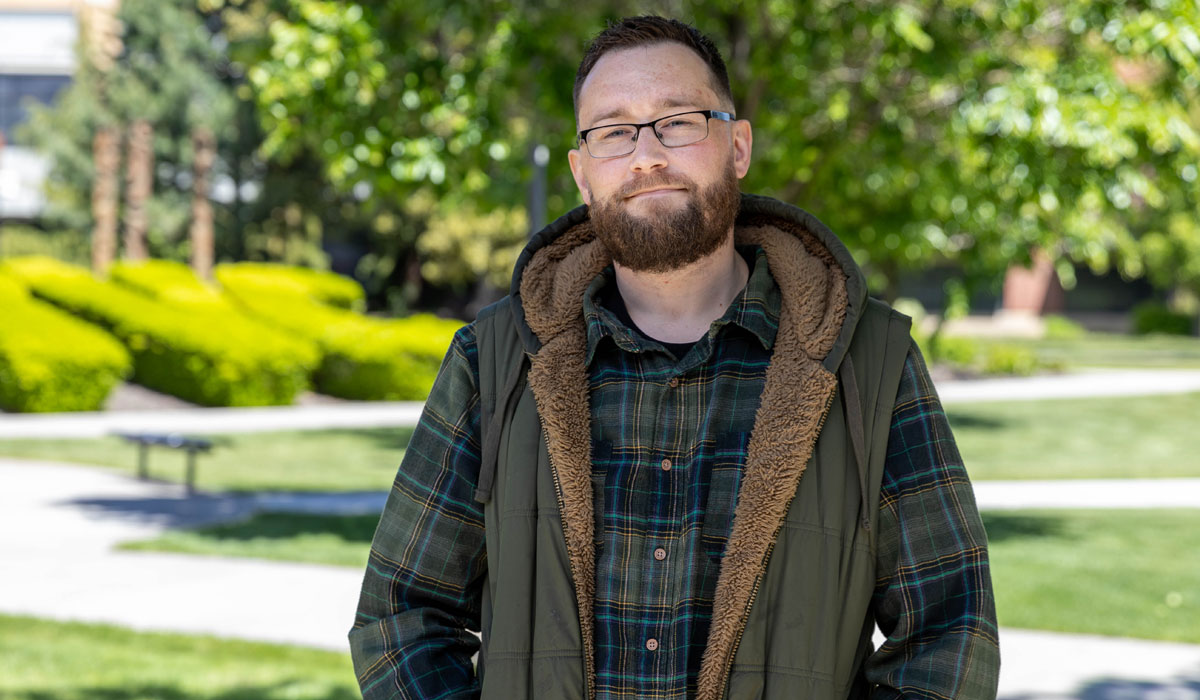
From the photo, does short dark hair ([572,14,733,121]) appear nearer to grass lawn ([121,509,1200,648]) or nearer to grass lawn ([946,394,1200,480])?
grass lawn ([121,509,1200,648])

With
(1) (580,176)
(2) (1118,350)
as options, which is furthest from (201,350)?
(2) (1118,350)

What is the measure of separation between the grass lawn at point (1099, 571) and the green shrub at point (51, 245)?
104 feet

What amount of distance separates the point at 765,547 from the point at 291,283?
23558mm

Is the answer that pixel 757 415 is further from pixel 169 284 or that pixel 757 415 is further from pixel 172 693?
pixel 169 284

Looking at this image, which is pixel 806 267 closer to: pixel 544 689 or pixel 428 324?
pixel 544 689

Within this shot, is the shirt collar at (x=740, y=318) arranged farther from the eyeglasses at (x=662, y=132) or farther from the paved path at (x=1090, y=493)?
the paved path at (x=1090, y=493)

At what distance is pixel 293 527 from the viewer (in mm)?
9664

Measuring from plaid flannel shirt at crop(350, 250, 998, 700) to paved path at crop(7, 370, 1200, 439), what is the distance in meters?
13.3

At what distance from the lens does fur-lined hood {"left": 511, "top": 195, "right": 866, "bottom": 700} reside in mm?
1992

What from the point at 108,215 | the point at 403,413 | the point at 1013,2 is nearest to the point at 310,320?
the point at 403,413

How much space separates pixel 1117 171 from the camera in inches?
257

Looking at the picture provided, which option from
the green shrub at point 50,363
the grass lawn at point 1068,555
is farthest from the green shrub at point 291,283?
the grass lawn at point 1068,555

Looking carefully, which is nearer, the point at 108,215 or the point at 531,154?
the point at 531,154

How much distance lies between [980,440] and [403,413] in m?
8.32
